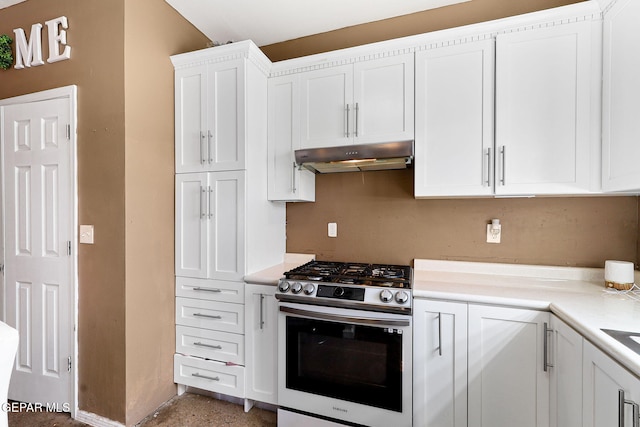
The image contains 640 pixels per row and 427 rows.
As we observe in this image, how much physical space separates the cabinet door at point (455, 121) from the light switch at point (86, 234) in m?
2.19

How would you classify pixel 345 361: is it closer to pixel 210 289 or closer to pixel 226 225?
pixel 210 289

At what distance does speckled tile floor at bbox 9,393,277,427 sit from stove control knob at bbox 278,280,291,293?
0.93 metres

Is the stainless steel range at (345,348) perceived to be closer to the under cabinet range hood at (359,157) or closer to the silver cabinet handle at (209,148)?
the under cabinet range hood at (359,157)

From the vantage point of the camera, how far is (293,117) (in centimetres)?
227

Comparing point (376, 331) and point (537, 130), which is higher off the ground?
point (537, 130)

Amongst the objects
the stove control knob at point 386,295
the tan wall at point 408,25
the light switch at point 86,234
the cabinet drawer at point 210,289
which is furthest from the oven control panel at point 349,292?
the tan wall at point 408,25

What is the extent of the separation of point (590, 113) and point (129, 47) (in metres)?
2.81

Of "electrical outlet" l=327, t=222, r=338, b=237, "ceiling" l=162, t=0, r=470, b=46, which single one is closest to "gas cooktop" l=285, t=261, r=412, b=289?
"electrical outlet" l=327, t=222, r=338, b=237

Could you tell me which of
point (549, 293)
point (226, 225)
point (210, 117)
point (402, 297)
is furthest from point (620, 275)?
point (210, 117)

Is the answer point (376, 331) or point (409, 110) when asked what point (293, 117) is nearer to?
point (409, 110)

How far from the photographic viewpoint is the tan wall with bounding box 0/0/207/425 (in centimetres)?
189

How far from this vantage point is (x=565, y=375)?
1373mm

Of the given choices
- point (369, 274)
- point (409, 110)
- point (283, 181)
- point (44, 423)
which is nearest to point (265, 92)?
point (283, 181)

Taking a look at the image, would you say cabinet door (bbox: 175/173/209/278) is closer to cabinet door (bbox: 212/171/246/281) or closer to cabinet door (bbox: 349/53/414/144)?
cabinet door (bbox: 212/171/246/281)
